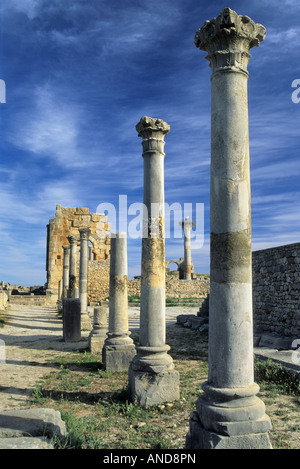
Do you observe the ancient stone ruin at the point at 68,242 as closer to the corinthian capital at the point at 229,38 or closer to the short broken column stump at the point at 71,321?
the short broken column stump at the point at 71,321

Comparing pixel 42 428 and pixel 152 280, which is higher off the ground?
pixel 152 280

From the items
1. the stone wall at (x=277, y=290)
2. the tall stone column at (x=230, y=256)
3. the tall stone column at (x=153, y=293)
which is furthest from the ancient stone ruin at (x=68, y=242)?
the tall stone column at (x=230, y=256)

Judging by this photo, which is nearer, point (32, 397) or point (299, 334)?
point (32, 397)

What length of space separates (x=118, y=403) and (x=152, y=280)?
1824mm

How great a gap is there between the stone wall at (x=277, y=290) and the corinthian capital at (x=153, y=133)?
614cm

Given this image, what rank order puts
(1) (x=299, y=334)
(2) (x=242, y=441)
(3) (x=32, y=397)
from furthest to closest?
1. (1) (x=299, y=334)
2. (3) (x=32, y=397)
3. (2) (x=242, y=441)

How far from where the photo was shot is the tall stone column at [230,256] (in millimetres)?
3393

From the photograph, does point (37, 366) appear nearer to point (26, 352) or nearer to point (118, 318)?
point (26, 352)

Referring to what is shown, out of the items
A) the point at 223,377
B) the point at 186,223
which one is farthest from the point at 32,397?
the point at 186,223

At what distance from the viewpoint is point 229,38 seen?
381 centimetres

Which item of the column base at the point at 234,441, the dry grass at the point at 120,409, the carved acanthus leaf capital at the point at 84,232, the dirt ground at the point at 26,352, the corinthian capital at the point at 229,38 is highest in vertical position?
the corinthian capital at the point at 229,38

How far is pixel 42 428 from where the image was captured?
3.80m

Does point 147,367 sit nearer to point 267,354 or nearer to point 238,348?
point 238,348

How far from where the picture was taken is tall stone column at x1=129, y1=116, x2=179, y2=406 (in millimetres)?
5539
